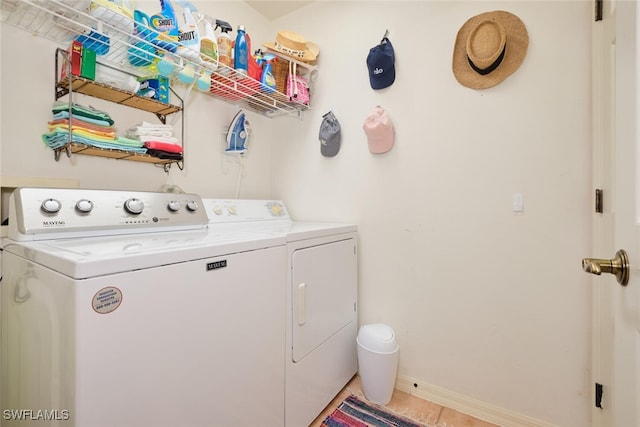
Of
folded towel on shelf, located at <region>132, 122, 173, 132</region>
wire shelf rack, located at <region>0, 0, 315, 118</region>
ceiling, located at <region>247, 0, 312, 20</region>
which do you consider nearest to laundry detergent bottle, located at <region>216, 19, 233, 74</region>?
wire shelf rack, located at <region>0, 0, 315, 118</region>

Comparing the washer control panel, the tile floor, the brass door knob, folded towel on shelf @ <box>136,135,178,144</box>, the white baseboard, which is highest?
folded towel on shelf @ <box>136,135,178,144</box>

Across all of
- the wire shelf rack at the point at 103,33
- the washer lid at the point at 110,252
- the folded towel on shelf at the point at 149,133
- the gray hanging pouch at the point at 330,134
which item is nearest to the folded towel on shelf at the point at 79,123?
the folded towel on shelf at the point at 149,133

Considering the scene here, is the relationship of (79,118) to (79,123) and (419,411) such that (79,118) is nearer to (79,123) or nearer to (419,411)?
(79,123)

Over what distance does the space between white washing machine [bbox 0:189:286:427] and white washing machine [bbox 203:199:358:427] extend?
0.29ft

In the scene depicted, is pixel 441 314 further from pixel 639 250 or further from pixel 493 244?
pixel 639 250

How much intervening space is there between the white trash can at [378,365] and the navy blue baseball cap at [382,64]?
158cm

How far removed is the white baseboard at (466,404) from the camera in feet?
4.77

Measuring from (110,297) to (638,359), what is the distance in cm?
112

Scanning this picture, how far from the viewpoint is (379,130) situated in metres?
1.76

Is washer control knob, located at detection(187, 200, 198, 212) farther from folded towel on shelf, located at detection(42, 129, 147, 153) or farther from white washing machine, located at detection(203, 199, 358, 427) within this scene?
folded towel on shelf, located at detection(42, 129, 147, 153)

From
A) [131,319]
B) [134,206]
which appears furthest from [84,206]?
[131,319]

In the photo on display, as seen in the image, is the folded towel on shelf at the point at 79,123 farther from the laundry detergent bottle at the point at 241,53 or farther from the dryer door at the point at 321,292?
the dryer door at the point at 321,292

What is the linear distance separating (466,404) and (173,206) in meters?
1.91

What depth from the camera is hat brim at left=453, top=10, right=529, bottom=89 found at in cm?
144
